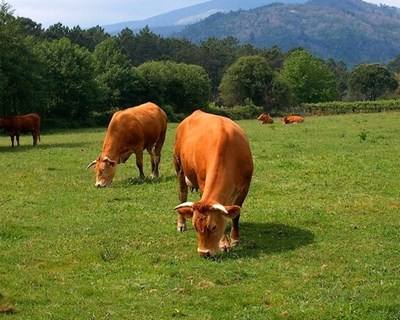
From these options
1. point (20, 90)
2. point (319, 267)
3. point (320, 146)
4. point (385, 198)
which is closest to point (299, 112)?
point (20, 90)

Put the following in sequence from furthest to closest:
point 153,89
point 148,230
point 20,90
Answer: point 153,89 → point 20,90 → point 148,230

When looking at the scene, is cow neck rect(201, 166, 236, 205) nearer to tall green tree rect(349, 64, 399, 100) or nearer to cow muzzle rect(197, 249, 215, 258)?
cow muzzle rect(197, 249, 215, 258)

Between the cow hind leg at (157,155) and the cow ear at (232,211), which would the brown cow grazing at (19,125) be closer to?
the cow hind leg at (157,155)

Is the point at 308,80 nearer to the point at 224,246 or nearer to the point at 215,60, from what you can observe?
the point at 215,60

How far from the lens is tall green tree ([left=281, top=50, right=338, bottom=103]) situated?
12481 cm

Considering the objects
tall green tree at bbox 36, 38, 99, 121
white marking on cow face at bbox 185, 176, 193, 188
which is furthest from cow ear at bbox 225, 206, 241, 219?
tall green tree at bbox 36, 38, 99, 121

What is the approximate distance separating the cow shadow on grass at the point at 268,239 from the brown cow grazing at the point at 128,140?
284 inches

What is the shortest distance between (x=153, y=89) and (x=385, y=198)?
69.9 metres

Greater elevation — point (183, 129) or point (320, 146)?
point (183, 129)

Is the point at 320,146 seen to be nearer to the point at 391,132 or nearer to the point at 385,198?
the point at 391,132

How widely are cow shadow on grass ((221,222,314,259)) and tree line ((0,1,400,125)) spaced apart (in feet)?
102

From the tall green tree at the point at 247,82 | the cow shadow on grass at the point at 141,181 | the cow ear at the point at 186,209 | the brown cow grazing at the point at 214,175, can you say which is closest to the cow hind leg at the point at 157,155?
the cow shadow on grass at the point at 141,181

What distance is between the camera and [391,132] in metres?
38.6

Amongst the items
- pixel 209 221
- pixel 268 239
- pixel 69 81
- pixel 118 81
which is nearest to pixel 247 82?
pixel 118 81
